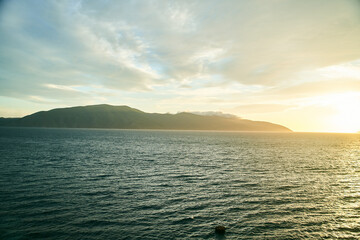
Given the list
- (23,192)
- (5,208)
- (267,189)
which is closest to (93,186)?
(23,192)

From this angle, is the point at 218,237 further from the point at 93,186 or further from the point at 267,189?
the point at 93,186

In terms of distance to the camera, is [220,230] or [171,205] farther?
[171,205]

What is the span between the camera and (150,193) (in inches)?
1223

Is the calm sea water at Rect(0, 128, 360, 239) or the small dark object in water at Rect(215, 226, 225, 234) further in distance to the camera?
the calm sea water at Rect(0, 128, 360, 239)

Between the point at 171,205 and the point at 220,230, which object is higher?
the point at 220,230

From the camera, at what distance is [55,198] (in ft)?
91.1

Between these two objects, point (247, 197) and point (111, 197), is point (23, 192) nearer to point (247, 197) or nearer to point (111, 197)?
point (111, 197)

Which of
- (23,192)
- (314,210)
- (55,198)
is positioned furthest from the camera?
(23,192)

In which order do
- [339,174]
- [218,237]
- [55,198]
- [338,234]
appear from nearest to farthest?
[218,237]
[338,234]
[55,198]
[339,174]

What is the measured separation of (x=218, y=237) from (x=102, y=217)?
493 inches

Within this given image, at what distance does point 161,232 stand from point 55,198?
1694 centimetres

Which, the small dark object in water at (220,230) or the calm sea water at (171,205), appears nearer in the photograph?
the small dark object in water at (220,230)

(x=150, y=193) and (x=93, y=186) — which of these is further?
(x=93, y=186)

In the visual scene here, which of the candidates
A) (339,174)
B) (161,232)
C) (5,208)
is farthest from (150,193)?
(339,174)
